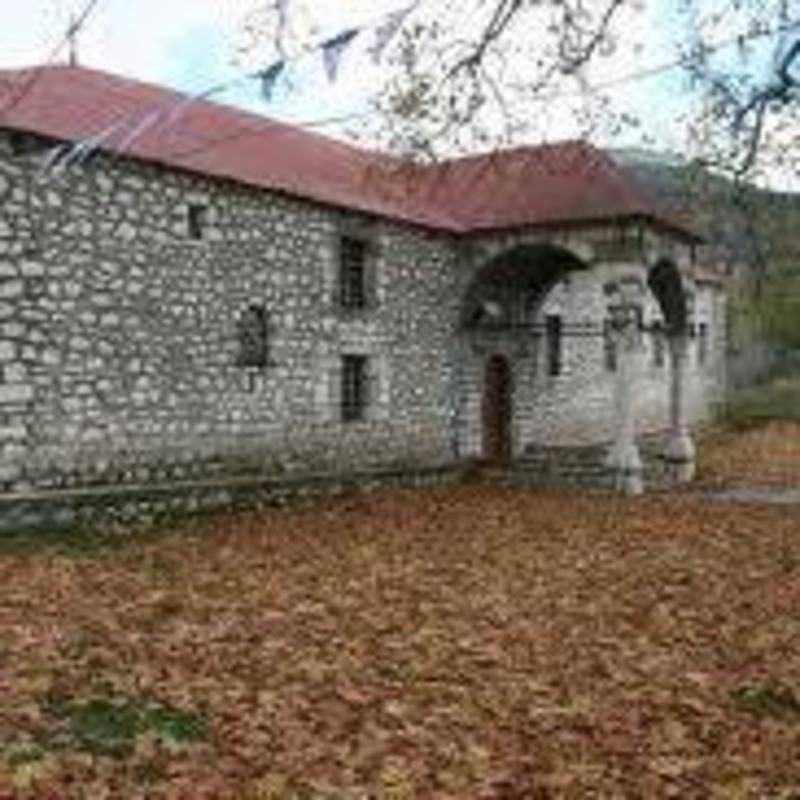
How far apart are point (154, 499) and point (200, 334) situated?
230 cm

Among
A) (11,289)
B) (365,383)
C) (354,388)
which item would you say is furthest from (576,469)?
(11,289)

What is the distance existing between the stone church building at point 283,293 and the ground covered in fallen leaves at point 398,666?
235 centimetres

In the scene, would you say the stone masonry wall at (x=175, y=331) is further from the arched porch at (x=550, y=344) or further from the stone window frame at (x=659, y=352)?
the stone window frame at (x=659, y=352)

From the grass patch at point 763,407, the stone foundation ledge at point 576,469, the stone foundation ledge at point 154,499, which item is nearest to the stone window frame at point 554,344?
the stone foundation ledge at point 576,469

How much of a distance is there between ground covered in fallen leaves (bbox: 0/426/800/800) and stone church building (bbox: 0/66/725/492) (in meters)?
2.35

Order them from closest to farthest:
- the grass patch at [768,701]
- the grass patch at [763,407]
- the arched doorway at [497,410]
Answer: the grass patch at [768,701] < the arched doorway at [497,410] < the grass patch at [763,407]

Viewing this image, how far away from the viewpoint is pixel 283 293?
67.6 feet

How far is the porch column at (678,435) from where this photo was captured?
2620 centimetres

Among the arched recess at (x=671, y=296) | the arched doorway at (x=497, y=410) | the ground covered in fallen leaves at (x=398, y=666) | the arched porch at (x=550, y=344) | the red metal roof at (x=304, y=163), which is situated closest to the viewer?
the ground covered in fallen leaves at (x=398, y=666)

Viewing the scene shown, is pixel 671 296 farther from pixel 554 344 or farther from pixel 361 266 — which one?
pixel 361 266

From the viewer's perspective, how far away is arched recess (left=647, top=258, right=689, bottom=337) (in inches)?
1007

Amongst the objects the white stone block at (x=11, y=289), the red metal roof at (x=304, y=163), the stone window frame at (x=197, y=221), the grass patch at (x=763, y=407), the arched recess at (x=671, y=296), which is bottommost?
the grass patch at (x=763, y=407)

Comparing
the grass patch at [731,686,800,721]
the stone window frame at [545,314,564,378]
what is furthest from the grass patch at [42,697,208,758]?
the stone window frame at [545,314,564,378]

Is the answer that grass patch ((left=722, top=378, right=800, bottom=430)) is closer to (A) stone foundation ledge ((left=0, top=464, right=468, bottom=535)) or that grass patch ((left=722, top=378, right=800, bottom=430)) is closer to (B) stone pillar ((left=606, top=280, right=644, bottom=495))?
(B) stone pillar ((left=606, top=280, right=644, bottom=495))
